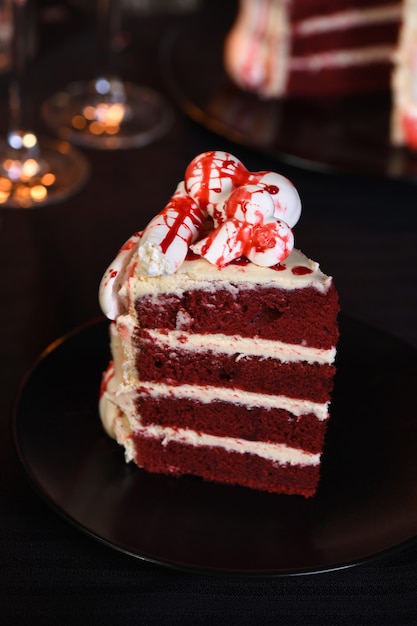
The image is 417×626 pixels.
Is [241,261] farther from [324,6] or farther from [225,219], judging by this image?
[324,6]

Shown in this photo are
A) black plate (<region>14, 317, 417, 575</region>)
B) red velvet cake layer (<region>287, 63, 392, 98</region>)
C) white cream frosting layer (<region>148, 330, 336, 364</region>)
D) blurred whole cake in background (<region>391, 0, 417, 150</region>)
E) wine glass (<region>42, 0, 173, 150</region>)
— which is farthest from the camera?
red velvet cake layer (<region>287, 63, 392, 98</region>)

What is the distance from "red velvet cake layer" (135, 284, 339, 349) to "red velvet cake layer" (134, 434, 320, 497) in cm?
23

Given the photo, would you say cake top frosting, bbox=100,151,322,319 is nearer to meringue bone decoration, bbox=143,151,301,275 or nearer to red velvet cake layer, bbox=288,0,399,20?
meringue bone decoration, bbox=143,151,301,275

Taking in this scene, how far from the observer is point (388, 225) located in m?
2.45

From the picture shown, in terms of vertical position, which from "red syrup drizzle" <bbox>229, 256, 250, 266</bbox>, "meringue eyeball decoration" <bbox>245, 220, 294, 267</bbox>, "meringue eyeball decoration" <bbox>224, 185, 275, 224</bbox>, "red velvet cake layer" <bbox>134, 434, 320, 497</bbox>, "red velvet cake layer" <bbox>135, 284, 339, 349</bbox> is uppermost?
"meringue eyeball decoration" <bbox>224, 185, 275, 224</bbox>

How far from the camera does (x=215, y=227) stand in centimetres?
162

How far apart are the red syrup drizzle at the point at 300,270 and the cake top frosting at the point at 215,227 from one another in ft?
0.04

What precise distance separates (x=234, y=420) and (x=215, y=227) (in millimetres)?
335

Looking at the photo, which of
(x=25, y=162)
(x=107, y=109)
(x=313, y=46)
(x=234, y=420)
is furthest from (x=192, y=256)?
(x=313, y=46)

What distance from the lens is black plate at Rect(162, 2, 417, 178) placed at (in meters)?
2.52

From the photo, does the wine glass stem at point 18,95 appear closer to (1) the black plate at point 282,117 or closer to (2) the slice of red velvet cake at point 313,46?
(1) the black plate at point 282,117

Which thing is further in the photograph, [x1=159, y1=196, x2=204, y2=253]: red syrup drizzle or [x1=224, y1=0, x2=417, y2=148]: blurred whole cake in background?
[x1=224, y1=0, x2=417, y2=148]: blurred whole cake in background

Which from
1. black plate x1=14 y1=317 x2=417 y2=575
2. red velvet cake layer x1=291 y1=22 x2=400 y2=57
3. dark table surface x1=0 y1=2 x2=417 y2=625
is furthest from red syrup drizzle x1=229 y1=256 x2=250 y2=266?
red velvet cake layer x1=291 y1=22 x2=400 y2=57

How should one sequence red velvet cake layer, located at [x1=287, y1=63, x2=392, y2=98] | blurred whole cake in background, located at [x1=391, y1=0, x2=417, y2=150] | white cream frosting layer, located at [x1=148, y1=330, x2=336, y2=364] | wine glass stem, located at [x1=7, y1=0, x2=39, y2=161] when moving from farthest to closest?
red velvet cake layer, located at [x1=287, y1=63, x2=392, y2=98], blurred whole cake in background, located at [x1=391, y1=0, x2=417, y2=150], wine glass stem, located at [x1=7, y1=0, x2=39, y2=161], white cream frosting layer, located at [x1=148, y1=330, x2=336, y2=364]
